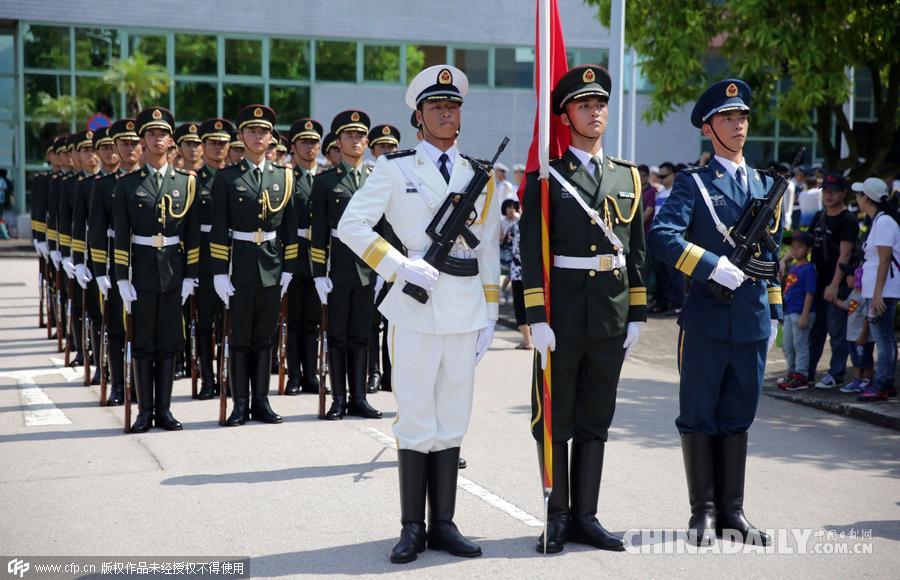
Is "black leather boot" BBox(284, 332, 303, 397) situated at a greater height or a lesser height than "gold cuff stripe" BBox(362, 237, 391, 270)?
lesser

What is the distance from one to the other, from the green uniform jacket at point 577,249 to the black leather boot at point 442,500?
0.83 meters

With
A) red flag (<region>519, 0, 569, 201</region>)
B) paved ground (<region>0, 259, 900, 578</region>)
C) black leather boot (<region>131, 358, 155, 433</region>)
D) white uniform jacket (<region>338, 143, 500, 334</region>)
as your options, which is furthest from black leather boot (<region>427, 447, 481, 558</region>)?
black leather boot (<region>131, 358, 155, 433</region>)

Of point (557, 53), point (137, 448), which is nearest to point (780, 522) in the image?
point (557, 53)

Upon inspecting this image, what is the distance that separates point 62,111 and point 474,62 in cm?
1213

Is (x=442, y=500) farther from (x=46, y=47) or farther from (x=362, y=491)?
(x=46, y=47)

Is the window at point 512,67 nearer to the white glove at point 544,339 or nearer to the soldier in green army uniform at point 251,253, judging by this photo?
the soldier in green army uniform at point 251,253

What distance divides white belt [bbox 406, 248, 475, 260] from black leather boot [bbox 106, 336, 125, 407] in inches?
187

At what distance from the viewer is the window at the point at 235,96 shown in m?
31.8

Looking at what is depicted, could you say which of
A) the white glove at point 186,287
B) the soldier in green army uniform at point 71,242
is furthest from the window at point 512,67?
the white glove at point 186,287

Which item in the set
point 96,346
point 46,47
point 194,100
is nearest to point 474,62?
point 194,100

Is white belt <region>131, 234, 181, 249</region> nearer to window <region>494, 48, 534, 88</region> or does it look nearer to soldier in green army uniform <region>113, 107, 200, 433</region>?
soldier in green army uniform <region>113, 107, 200, 433</region>

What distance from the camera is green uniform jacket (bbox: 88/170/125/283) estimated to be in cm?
885

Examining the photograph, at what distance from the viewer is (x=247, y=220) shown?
8.85 meters

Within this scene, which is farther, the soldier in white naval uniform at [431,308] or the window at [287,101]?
the window at [287,101]
